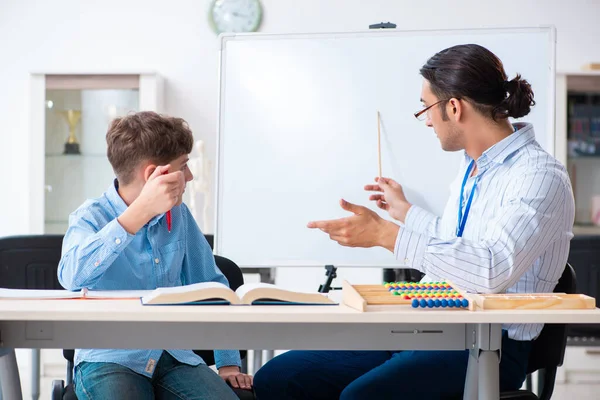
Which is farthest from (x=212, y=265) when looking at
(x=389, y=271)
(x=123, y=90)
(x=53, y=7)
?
(x=53, y=7)

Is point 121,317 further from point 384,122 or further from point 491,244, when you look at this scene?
point 384,122

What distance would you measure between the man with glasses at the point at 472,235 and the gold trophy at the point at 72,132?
9.48 feet

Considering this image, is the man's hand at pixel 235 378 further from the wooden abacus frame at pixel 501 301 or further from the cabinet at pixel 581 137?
the cabinet at pixel 581 137

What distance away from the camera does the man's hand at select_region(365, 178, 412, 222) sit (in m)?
2.33

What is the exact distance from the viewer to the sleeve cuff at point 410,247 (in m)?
1.65

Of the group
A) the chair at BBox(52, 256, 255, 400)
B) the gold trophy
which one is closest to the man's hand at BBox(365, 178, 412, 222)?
the chair at BBox(52, 256, 255, 400)

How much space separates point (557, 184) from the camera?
166 cm

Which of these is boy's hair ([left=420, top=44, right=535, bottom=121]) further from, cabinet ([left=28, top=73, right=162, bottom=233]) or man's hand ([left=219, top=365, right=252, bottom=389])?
cabinet ([left=28, top=73, right=162, bottom=233])

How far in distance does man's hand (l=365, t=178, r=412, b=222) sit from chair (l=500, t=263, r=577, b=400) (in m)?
0.65

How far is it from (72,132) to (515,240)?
3386 mm

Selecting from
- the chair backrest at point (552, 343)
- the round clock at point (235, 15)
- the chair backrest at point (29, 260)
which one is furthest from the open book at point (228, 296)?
the round clock at point (235, 15)

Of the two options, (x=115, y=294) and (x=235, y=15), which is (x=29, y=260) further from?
(x=235, y=15)

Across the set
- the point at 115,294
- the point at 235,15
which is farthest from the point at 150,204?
the point at 235,15

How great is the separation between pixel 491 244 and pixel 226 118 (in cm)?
131
